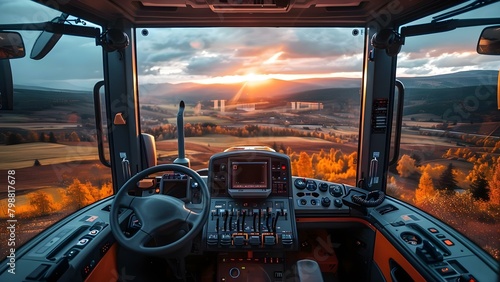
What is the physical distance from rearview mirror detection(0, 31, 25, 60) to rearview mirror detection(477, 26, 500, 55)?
2.77 meters

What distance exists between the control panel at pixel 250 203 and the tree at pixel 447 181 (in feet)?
3.74

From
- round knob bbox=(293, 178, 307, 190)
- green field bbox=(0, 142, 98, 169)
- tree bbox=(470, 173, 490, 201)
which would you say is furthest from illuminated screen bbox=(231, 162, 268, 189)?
tree bbox=(470, 173, 490, 201)

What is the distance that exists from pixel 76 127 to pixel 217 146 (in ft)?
3.87

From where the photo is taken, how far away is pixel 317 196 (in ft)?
8.84

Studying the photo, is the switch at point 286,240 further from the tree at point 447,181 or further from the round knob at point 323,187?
the tree at point 447,181

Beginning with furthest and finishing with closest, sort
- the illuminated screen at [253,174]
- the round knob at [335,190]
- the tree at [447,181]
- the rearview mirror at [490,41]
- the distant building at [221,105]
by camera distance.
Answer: the distant building at [221,105], the round knob at [335,190], the illuminated screen at [253,174], the tree at [447,181], the rearview mirror at [490,41]

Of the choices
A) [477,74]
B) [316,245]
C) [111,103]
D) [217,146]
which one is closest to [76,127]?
[111,103]

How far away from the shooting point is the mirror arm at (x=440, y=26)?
1.88m

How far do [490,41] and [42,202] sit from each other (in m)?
2.97

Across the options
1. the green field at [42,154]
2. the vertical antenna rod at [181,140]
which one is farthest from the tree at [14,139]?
the vertical antenna rod at [181,140]

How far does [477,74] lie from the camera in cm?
201

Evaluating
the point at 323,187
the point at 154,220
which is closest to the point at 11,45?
the point at 154,220

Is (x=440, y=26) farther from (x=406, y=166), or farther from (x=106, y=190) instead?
(x=106, y=190)

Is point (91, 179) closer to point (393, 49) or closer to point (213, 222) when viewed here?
point (213, 222)
